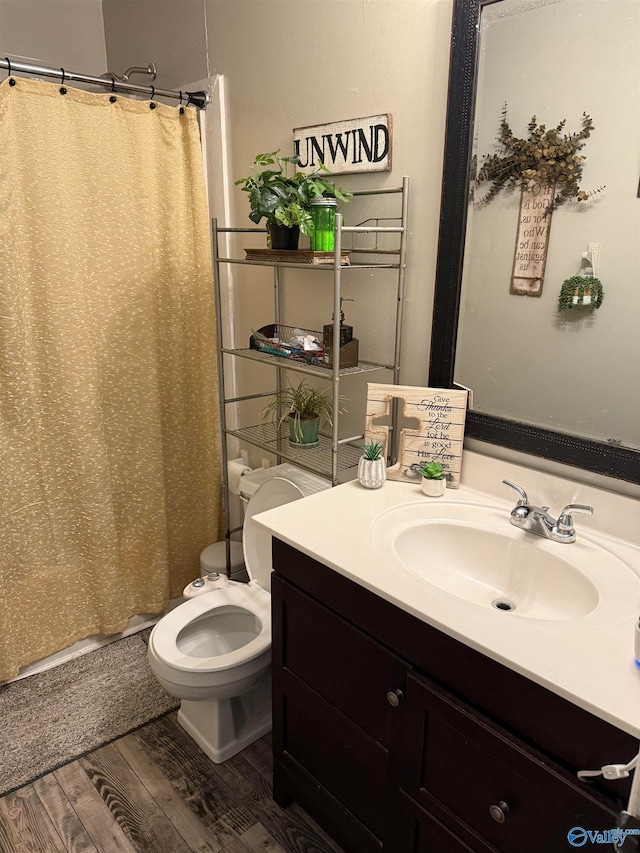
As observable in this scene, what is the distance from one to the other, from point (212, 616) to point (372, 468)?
791mm

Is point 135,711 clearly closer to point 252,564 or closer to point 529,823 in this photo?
point 252,564

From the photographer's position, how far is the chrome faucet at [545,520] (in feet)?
4.18

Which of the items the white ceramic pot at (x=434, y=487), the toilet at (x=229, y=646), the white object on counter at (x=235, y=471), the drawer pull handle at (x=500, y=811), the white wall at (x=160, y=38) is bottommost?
the toilet at (x=229, y=646)

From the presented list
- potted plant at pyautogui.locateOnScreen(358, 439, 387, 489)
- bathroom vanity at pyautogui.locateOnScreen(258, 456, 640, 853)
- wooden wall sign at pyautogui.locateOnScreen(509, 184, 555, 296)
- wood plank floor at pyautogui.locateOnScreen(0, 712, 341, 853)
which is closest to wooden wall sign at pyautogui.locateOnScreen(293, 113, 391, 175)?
wooden wall sign at pyautogui.locateOnScreen(509, 184, 555, 296)

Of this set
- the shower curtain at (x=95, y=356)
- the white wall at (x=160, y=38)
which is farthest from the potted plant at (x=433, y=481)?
the white wall at (x=160, y=38)

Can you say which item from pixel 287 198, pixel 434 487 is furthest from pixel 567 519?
pixel 287 198

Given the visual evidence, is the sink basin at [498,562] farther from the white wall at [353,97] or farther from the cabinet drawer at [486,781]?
the white wall at [353,97]

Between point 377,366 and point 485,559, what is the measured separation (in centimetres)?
66

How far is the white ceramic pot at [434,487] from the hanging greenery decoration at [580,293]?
0.50 m

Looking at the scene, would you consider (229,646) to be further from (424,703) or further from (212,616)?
(424,703)

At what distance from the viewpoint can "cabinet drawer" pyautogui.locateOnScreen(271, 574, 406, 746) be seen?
3.88 ft

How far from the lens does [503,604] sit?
1280 millimetres

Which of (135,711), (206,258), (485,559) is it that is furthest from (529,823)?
(206,258)

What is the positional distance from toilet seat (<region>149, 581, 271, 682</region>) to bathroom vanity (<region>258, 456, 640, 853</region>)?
0.59ft
